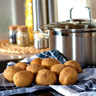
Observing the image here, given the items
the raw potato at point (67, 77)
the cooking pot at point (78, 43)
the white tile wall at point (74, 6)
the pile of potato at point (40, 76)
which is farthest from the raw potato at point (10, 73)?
the white tile wall at point (74, 6)

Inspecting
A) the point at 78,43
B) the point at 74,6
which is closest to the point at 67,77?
the point at 78,43

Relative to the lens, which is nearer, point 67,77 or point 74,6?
point 67,77

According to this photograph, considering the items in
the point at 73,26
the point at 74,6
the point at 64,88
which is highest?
the point at 74,6

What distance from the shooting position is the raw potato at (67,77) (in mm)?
545

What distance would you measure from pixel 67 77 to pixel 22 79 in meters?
0.11

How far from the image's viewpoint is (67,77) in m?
0.54

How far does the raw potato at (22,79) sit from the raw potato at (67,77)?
77 millimetres

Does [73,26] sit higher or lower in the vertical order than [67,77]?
higher

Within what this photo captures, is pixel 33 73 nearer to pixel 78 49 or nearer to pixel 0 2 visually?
pixel 78 49

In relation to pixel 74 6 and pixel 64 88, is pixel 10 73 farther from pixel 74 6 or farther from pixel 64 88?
pixel 74 6

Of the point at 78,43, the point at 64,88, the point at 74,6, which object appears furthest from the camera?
the point at 74,6

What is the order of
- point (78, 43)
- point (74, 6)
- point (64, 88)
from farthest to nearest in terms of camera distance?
point (74, 6) → point (78, 43) → point (64, 88)

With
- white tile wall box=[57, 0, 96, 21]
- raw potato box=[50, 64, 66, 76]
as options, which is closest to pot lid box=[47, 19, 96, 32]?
raw potato box=[50, 64, 66, 76]

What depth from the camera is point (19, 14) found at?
2203 mm
